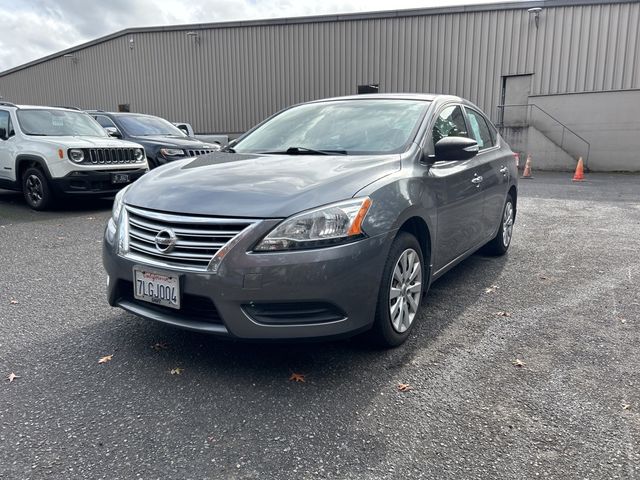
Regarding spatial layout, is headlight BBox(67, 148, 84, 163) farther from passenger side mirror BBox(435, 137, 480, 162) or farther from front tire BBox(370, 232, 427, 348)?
front tire BBox(370, 232, 427, 348)

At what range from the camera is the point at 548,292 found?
15.0 feet

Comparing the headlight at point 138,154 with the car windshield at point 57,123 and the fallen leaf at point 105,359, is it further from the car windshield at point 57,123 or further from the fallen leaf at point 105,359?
→ the fallen leaf at point 105,359

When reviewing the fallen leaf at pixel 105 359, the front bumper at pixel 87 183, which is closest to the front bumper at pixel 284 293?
the fallen leaf at pixel 105 359

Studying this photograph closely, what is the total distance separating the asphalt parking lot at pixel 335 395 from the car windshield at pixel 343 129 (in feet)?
4.46

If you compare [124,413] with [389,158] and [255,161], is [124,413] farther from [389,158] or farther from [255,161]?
[389,158]

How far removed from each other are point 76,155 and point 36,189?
3.30ft

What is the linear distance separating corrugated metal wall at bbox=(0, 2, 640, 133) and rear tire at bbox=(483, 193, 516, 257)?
604 inches

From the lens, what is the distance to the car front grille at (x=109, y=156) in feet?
27.6

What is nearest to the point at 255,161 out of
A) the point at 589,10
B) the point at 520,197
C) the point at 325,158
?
the point at 325,158

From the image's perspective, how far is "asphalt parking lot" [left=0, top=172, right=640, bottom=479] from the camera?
89.4 inches

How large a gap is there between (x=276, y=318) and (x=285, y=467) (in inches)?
31.2

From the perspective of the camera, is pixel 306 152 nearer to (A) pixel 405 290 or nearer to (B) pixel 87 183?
(A) pixel 405 290

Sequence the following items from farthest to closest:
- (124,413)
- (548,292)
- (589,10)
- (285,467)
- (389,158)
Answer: (589,10), (548,292), (389,158), (124,413), (285,467)

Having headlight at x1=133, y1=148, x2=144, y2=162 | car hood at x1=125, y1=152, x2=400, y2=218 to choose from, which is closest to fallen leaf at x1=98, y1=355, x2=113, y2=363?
car hood at x1=125, y1=152, x2=400, y2=218
